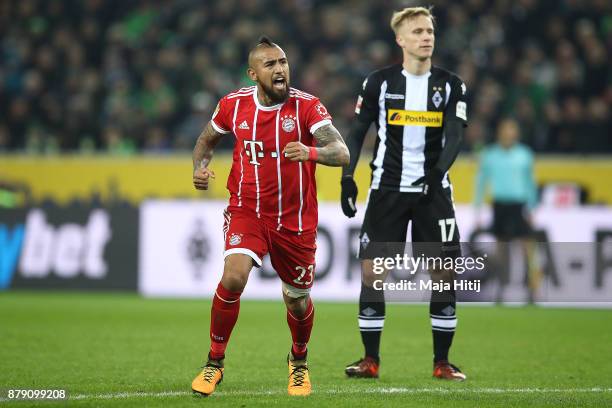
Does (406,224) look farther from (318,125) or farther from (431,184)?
(318,125)

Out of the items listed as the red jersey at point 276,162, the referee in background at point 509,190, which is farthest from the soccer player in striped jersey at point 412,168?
the referee in background at point 509,190

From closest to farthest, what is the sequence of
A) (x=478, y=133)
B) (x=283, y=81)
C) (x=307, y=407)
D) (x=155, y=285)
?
(x=307, y=407), (x=283, y=81), (x=155, y=285), (x=478, y=133)

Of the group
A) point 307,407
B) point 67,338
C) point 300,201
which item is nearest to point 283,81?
→ point 300,201

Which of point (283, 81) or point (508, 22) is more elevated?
point (508, 22)

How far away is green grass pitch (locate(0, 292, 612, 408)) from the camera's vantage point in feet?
20.8

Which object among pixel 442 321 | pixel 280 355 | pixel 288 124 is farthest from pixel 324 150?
pixel 280 355

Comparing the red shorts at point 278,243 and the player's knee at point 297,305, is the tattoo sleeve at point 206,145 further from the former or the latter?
the player's knee at point 297,305

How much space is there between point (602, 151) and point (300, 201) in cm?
1141

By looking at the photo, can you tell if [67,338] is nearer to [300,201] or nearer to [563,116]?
[300,201]

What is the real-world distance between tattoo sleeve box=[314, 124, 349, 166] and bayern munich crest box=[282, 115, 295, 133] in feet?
0.51

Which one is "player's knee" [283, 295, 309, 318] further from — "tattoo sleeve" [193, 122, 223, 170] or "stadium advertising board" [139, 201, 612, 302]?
"stadium advertising board" [139, 201, 612, 302]

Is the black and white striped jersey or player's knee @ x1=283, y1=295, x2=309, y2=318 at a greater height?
the black and white striped jersey

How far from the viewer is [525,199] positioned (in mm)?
13609

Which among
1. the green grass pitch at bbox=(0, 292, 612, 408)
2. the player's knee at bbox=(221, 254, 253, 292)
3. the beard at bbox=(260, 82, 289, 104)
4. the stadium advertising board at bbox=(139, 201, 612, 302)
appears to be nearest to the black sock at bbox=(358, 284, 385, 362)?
the green grass pitch at bbox=(0, 292, 612, 408)
